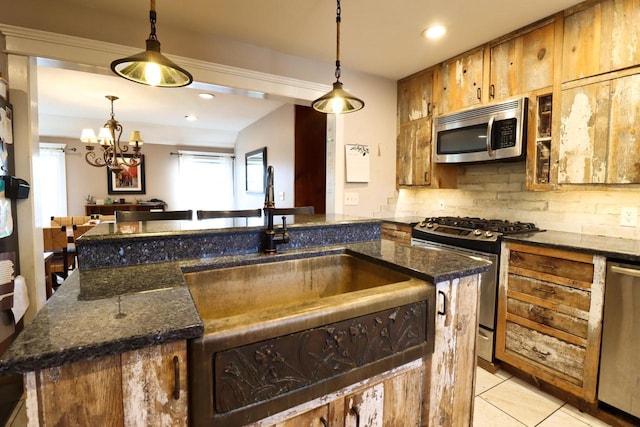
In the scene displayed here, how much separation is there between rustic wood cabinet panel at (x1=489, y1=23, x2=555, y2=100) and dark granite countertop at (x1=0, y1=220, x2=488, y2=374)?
1738 mm

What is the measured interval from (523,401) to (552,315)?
0.56 m

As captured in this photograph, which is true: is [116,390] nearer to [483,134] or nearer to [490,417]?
[490,417]

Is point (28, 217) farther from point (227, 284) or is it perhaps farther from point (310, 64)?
point (310, 64)

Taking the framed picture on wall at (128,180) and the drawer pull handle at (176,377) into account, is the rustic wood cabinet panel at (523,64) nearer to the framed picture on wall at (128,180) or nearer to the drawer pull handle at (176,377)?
the drawer pull handle at (176,377)

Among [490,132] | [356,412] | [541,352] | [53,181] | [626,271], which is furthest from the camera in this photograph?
[53,181]

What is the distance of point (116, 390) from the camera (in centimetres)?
67

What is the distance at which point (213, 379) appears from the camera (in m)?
0.72

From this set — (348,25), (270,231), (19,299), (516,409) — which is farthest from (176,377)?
(348,25)

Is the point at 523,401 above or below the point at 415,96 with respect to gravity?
below

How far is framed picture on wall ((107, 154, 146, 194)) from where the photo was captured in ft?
20.3

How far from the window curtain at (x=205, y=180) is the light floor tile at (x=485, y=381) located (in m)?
5.88

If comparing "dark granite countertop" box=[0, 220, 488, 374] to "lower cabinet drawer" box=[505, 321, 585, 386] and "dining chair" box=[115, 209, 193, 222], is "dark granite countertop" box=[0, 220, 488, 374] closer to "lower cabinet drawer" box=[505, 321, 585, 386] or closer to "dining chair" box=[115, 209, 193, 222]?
"dining chair" box=[115, 209, 193, 222]

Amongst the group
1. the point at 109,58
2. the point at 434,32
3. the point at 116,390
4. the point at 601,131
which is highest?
the point at 434,32

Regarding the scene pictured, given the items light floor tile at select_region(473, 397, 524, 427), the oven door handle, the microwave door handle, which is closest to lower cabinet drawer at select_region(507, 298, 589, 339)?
light floor tile at select_region(473, 397, 524, 427)
